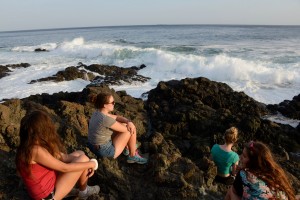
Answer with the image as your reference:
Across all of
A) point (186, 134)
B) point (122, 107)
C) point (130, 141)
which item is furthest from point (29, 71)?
point (130, 141)

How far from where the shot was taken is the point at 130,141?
16.6ft

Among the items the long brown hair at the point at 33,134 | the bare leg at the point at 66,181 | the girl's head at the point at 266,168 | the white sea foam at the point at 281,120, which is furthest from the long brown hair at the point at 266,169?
the white sea foam at the point at 281,120

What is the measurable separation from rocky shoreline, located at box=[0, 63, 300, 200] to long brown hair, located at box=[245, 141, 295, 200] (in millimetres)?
1381

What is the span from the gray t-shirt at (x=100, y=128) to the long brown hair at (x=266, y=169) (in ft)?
6.69

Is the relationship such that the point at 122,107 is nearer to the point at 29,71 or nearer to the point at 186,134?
the point at 186,134

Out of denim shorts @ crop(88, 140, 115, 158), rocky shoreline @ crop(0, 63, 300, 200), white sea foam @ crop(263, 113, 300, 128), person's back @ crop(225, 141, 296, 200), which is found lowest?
white sea foam @ crop(263, 113, 300, 128)

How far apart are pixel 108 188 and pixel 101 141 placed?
660 mm

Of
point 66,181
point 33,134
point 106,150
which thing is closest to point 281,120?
point 106,150

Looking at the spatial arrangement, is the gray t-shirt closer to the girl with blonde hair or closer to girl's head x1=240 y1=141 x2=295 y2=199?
the girl with blonde hair

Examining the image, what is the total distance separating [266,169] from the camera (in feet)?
11.1

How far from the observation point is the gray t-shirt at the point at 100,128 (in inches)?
187

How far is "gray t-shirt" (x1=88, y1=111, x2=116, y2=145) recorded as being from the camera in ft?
15.6

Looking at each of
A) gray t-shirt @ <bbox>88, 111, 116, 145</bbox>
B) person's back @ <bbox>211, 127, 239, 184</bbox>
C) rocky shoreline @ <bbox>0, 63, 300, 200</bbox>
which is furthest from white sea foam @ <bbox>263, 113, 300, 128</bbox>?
gray t-shirt @ <bbox>88, 111, 116, 145</bbox>

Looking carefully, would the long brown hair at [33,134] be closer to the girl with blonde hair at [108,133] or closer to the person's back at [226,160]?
the girl with blonde hair at [108,133]
